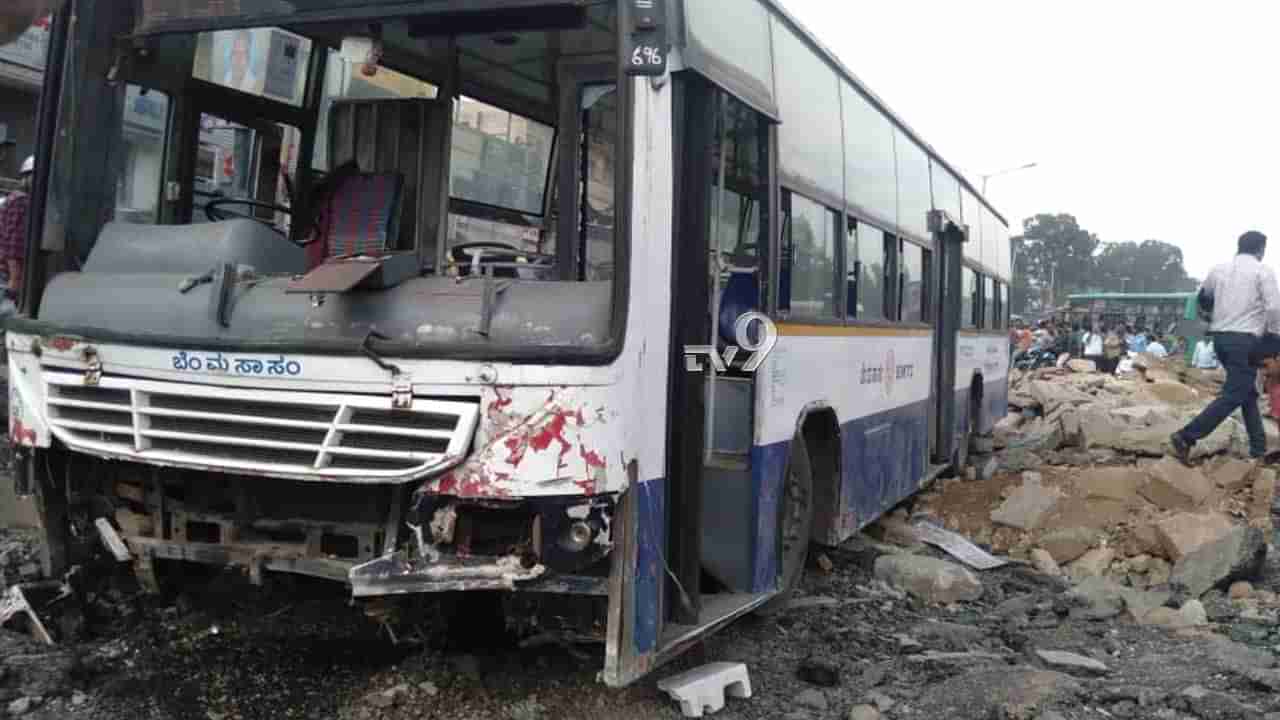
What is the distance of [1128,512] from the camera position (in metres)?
8.84

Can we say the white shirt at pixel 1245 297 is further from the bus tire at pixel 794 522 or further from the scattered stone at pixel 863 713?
the scattered stone at pixel 863 713

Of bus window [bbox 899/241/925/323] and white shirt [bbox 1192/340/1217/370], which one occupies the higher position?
white shirt [bbox 1192/340/1217/370]

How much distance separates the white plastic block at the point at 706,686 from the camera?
4.72 metres

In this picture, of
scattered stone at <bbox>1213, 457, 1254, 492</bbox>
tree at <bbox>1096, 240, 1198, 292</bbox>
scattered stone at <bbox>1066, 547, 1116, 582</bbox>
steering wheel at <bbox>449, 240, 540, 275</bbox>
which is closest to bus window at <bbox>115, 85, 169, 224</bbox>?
steering wheel at <bbox>449, 240, 540, 275</bbox>

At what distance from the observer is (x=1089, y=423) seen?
12.3 metres

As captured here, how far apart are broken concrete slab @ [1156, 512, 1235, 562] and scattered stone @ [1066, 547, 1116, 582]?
40cm

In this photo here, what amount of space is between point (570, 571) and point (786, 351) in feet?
6.57

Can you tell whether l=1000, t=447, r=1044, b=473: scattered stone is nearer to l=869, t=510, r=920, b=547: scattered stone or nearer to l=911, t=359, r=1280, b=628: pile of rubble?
l=911, t=359, r=1280, b=628: pile of rubble

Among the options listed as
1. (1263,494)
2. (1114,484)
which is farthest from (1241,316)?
(1114,484)

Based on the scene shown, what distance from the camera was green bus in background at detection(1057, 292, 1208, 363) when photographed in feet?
139

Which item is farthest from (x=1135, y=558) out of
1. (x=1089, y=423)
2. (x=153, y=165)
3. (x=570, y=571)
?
(x=153, y=165)

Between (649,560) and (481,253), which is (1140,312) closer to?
(481,253)

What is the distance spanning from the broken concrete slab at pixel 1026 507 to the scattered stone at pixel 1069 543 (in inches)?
11.9

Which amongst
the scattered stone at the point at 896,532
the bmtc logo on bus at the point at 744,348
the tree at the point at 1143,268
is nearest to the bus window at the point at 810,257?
the bmtc logo on bus at the point at 744,348
